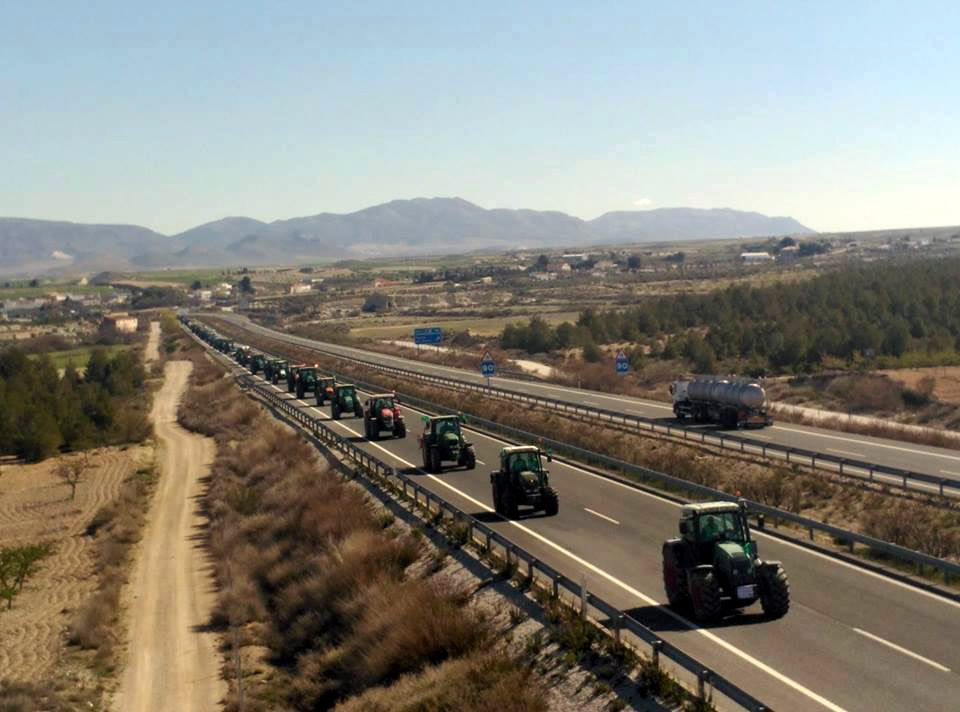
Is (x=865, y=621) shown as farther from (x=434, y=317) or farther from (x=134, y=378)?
(x=434, y=317)

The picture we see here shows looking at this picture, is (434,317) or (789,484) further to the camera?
(434,317)

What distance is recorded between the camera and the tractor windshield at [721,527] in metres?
18.2

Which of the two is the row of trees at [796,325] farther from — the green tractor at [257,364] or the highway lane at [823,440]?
the green tractor at [257,364]

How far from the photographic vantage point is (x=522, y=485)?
1119 inches

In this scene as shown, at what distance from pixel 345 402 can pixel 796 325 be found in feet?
127

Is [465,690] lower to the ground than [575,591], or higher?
lower

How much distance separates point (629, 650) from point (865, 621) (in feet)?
14.9

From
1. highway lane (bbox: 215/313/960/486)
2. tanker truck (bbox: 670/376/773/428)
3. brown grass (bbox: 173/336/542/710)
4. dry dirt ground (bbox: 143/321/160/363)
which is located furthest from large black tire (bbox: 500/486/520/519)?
dry dirt ground (bbox: 143/321/160/363)

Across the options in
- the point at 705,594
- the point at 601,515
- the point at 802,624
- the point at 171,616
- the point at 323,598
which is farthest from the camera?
the point at 171,616

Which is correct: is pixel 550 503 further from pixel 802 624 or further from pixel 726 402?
pixel 726 402

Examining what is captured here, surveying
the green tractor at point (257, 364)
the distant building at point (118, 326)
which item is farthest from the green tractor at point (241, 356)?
the distant building at point (118, 326)

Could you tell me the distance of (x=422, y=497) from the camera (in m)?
32.1

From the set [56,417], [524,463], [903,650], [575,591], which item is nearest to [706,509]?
[575,591]

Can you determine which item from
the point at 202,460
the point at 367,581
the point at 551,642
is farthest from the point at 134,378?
the point at 551,642
